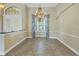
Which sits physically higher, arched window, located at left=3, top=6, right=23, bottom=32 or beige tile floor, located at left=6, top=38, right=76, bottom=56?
arched window, located at left=3, top=6, right=23, bottom=32

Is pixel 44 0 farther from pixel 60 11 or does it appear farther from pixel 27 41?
pixel 27 41

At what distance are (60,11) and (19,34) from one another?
668 mm

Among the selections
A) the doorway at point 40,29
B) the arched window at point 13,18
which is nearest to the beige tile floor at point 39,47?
the doorway at point 40,29

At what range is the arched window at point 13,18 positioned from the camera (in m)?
1.80

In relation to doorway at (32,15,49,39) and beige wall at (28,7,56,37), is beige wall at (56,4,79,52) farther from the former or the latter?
doorway at (32,15,49,39)

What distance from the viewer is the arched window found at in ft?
5.91

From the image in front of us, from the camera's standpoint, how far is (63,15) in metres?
1.90

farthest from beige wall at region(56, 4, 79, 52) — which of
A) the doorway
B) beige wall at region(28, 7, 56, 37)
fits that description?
the doorway

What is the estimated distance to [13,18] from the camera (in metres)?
1.92

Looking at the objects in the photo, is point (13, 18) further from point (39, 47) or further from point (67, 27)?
point (67, 27)

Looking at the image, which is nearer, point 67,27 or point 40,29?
point 40,29

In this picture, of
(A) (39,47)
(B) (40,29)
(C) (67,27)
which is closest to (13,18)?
(B) (40,29)

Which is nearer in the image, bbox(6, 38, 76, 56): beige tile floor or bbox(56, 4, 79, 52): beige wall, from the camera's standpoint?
bbox(6, 38, 76, 56): beige tile floor

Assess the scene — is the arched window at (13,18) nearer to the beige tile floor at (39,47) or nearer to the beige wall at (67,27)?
the beige tile floor at (39,47)
